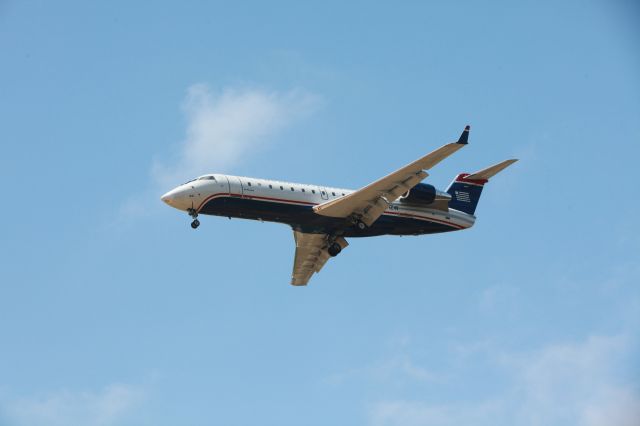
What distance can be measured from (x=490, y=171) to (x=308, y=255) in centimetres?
887

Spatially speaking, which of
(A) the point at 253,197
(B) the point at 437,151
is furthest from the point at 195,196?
(B) the point at 437,151

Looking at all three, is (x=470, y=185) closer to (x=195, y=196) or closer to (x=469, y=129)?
(x=469, y=129)

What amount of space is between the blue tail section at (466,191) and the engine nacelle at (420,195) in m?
2.84

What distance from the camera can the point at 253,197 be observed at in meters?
41.4

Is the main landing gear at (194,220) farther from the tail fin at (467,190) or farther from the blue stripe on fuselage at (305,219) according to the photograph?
the tail fin at (467,190)

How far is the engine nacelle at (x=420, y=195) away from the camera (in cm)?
4394

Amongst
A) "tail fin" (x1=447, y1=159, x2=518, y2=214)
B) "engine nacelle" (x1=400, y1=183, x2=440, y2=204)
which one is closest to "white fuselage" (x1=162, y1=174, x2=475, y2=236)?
"engine nacelle" (x1=400, y1=183, x2=440, y2=204)

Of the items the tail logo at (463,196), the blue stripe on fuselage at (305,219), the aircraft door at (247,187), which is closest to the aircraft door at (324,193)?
the blue stripe on fuselage at (305,219)

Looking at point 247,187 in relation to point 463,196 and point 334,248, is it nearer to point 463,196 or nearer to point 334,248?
point 334,248

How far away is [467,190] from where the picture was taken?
4706 cm

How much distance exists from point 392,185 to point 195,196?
306 inches

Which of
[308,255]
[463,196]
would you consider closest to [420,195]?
[463,196]

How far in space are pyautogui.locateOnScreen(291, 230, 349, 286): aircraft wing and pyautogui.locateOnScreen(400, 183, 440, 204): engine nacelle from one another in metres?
Answer: 3.33

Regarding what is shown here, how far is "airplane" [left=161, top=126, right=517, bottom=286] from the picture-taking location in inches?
1614
